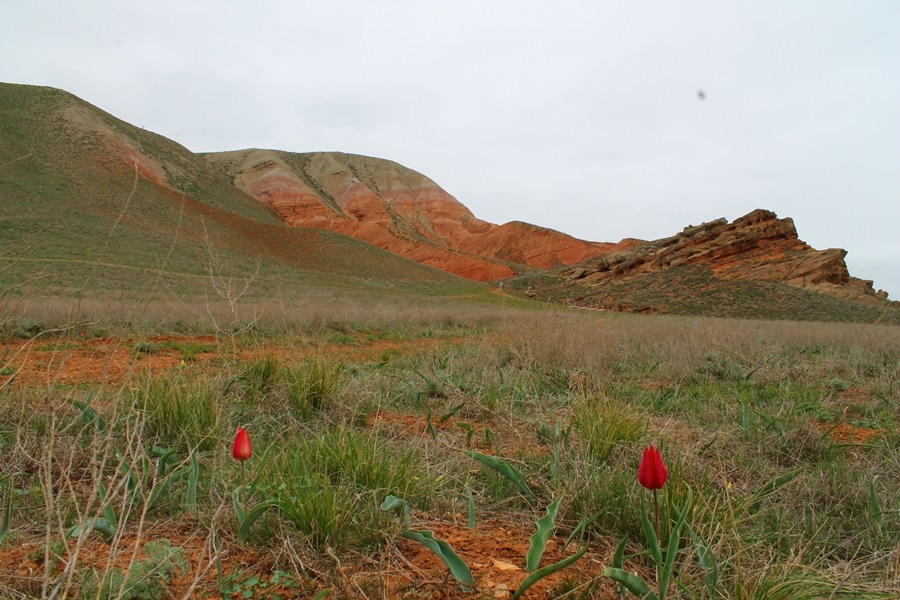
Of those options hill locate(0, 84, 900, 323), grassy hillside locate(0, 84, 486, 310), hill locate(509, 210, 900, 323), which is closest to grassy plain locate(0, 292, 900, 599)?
hill locate(0, 84, 900, 323)

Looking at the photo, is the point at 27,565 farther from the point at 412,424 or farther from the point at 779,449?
the point at 779,449

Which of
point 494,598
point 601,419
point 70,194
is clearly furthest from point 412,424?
point 70,194

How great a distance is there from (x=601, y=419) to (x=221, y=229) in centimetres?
5144

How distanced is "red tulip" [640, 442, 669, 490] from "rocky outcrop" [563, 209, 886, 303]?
3747 cm

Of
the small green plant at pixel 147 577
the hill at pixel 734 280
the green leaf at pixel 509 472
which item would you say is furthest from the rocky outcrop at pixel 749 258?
the small green plant at pixel 147 577

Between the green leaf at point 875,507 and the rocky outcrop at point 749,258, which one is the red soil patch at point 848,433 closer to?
the green leaf at point 875,507

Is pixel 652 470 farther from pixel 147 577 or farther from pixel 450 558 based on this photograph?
pixel 147 577

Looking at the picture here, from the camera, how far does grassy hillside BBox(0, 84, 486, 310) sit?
2933cm

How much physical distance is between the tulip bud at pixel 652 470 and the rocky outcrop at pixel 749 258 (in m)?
37.5

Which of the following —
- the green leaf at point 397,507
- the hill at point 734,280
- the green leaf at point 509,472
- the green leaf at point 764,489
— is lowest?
the green leaf at point 397,507

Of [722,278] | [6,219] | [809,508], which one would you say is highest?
[722,278]

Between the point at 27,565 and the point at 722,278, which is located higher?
the point at 722,278

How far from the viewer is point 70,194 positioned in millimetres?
38188

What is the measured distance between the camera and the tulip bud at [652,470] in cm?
137
